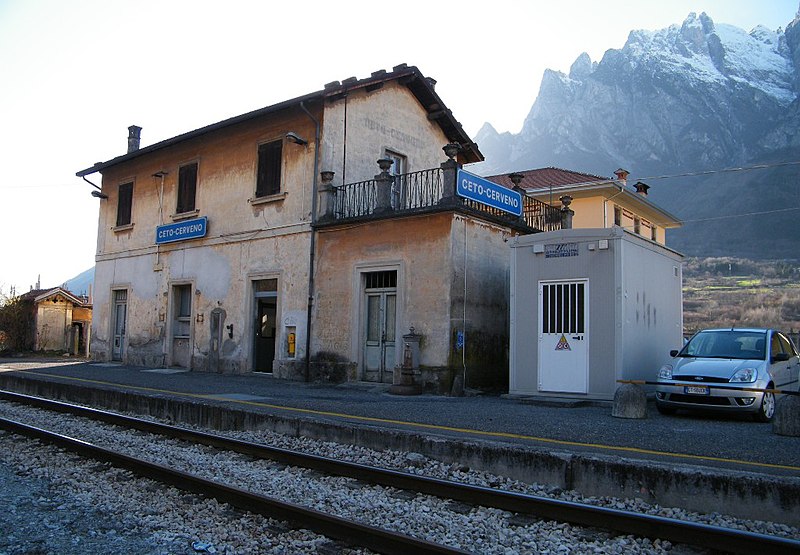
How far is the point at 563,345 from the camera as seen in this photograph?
1280 cm

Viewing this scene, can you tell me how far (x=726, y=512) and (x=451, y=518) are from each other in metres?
2.35

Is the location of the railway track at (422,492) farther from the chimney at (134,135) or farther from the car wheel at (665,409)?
the chimney at (134,135)

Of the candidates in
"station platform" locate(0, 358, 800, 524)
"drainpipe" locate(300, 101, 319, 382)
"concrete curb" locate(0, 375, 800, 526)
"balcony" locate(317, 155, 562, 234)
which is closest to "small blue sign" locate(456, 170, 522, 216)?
"balcony" locate(317, 155, 562, 234)

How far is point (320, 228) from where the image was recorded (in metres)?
17.2

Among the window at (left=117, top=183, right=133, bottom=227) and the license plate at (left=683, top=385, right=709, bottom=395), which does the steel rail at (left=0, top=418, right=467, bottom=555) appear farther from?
the window at (left=117, top=183, right=133, bottom=227)

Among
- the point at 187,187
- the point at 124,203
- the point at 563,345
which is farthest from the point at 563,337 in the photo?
the point at 124,203

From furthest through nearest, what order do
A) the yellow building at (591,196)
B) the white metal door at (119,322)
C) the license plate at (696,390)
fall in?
the yellow building at (591,196) → the white metal door at (119,322) → the license plate at (696,390)

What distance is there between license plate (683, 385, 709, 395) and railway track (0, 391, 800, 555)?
5.62 m

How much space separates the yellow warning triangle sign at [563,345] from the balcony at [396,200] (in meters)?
3.66

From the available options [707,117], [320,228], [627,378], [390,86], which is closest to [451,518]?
[627,378]

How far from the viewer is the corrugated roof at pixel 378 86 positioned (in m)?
17.3

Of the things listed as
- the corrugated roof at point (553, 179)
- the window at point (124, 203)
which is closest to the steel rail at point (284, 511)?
the window at point (124, 203)

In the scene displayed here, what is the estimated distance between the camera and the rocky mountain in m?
88.1

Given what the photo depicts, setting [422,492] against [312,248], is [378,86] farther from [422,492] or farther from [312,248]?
[422,492]
